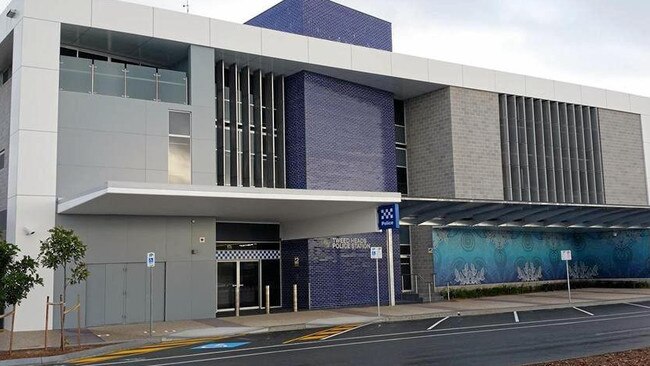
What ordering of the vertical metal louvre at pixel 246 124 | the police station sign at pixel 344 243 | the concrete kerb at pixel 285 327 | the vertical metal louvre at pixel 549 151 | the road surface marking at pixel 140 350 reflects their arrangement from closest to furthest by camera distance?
1. the road surface marking at pixel 140 350
2. the concrete kerb at pixel 285 327
3. the vertical metal louvre at pixel 246 124
4. the police station sign at pixel 344 243
5. the vertical metal louvre at pixel 549 151

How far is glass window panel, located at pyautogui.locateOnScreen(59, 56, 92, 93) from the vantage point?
24109 mm

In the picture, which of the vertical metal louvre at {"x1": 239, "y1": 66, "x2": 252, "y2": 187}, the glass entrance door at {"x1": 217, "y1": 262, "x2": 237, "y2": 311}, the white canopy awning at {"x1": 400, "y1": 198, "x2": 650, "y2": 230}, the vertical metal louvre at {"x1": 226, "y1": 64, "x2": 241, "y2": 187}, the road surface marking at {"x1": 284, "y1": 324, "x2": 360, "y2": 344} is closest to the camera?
the road surface marking at {"x1": 284, "y1": 324, "x2": 360, "y2": 344}

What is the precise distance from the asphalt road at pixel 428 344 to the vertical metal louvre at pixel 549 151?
14.5m

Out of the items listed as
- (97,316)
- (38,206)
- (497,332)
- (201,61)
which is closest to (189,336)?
(97,316)

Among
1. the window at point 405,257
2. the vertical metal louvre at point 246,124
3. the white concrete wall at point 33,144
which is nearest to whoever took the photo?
the white concrete wall at point 33,144

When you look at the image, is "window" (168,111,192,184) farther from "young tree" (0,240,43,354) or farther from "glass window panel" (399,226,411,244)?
"glass window panel" (399,226,411,244)

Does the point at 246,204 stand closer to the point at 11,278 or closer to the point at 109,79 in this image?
the point at 109,79

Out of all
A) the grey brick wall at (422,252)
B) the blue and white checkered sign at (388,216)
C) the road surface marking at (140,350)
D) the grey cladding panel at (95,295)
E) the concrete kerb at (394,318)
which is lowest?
the road surface marking at (140,350)

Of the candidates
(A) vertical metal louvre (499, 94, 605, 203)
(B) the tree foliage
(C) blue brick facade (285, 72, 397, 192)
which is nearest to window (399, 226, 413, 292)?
(C) blue brick facade (285, 72, 397, 192)

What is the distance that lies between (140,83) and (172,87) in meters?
1.24

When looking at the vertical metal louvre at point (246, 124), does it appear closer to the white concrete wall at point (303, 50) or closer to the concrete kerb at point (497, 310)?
the white concrete wall at point (303, 50)

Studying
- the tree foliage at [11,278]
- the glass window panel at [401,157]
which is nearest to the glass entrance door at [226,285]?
the tree foliage at [11,278]

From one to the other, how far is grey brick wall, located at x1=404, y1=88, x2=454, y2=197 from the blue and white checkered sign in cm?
918

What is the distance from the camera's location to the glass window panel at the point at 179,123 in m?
25.8
